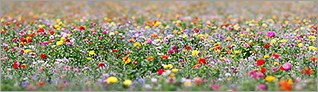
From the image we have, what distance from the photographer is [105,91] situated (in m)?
4.83

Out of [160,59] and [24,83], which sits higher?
[160,59]

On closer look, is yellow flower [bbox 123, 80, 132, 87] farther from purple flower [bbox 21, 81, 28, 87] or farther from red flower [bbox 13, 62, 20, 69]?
red flower [bbox 13, 62, 20, 69]

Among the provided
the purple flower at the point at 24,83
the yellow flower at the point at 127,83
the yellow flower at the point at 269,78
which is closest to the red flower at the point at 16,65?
the purple flower at the point at 24,83

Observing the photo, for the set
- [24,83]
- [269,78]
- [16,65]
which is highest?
[16,65]

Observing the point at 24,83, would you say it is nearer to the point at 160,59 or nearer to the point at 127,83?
the point at 127,83

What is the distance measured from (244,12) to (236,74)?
7049 mm

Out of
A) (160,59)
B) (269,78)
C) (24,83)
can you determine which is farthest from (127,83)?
(269,78)

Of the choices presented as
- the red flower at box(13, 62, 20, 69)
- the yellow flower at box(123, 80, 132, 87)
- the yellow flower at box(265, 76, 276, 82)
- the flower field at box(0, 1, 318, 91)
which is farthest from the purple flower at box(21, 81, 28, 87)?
A: the yellow flower at box(265, 76, 276, 82)

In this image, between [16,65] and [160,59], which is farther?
[160,59]

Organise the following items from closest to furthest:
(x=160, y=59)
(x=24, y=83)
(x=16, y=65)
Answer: (x=24, y=83) → (x=16, y=65) → (x=160, y=59)

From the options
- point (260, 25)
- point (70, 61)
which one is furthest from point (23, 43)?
point (260, 25)

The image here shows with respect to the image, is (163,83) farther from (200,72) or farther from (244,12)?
(244,12)

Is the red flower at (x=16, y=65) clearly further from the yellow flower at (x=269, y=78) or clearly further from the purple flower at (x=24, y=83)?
the yellow flower at (x=269, y=78)

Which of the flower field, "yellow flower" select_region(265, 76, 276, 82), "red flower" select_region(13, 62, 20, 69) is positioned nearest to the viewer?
"yellow flower" select_region(265, 76, 276, 82)
